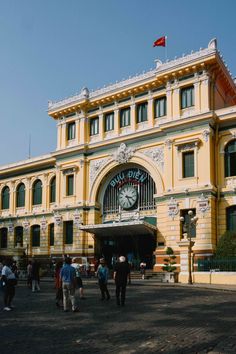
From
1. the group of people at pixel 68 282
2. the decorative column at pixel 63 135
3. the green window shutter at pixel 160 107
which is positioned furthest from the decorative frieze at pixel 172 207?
the group of people at pixel 68 282

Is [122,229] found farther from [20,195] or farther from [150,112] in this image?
[20,195]

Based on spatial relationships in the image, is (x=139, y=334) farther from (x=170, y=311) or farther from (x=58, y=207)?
(x=58, y=207)

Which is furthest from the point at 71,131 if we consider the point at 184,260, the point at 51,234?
the point at 184,260

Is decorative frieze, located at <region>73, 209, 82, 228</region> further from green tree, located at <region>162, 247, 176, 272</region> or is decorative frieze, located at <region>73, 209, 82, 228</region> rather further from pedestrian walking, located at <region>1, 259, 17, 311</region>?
pedestrian walking, located at <region>1, 259, 17, 311</region>

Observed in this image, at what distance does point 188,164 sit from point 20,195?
20806 mm

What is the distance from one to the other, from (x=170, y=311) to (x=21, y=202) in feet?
114

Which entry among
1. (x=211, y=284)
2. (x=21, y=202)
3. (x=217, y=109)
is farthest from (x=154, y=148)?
(x=21, y=202)

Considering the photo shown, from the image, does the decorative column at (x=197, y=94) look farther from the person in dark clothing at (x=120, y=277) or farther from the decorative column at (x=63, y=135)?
the person in dark clothing at (x=120, y=277)

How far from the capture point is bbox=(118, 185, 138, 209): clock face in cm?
3609

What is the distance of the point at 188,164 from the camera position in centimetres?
3262

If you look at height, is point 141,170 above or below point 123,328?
above

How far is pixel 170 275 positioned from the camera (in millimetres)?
27391

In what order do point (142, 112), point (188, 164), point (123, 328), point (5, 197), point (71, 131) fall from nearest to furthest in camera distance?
point (123, 328) → point (188, 164) → point (142, 112) → point (71, 131) → point (5, 197)

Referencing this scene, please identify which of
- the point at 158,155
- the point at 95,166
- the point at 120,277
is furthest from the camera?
the point at 95,166
